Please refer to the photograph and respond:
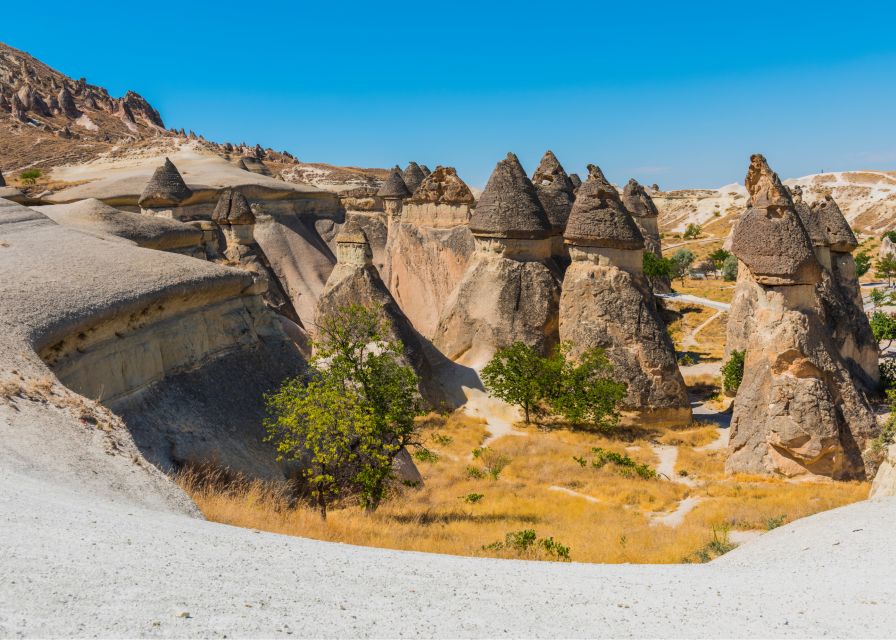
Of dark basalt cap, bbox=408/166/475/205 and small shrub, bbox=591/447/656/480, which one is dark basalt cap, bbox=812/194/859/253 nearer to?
small shrub, bbox=591/447/656/480

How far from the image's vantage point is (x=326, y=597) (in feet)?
12.9

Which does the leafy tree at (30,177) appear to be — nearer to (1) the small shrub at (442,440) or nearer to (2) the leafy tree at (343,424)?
(1) the small shrub at (442,440)

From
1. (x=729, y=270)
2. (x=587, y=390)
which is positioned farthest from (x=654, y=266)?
(x=587, y=390)

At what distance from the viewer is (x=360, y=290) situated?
18516 millimetres

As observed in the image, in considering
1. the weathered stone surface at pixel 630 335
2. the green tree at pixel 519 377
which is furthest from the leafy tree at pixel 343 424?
the weathered stone surface at pixel 630 335

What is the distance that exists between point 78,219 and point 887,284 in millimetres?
43465

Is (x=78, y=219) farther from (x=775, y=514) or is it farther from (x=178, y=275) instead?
(x=775, y=514)

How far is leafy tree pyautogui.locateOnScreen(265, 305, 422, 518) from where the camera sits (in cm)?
862

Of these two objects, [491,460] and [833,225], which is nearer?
[491,460]

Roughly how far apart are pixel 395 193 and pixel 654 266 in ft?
45.5

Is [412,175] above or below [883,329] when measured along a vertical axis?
above

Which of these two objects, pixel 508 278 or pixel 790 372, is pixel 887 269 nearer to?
pixel 508 278

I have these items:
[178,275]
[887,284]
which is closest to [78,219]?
[178,275]

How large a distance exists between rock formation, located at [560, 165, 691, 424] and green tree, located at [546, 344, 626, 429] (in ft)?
1.20
